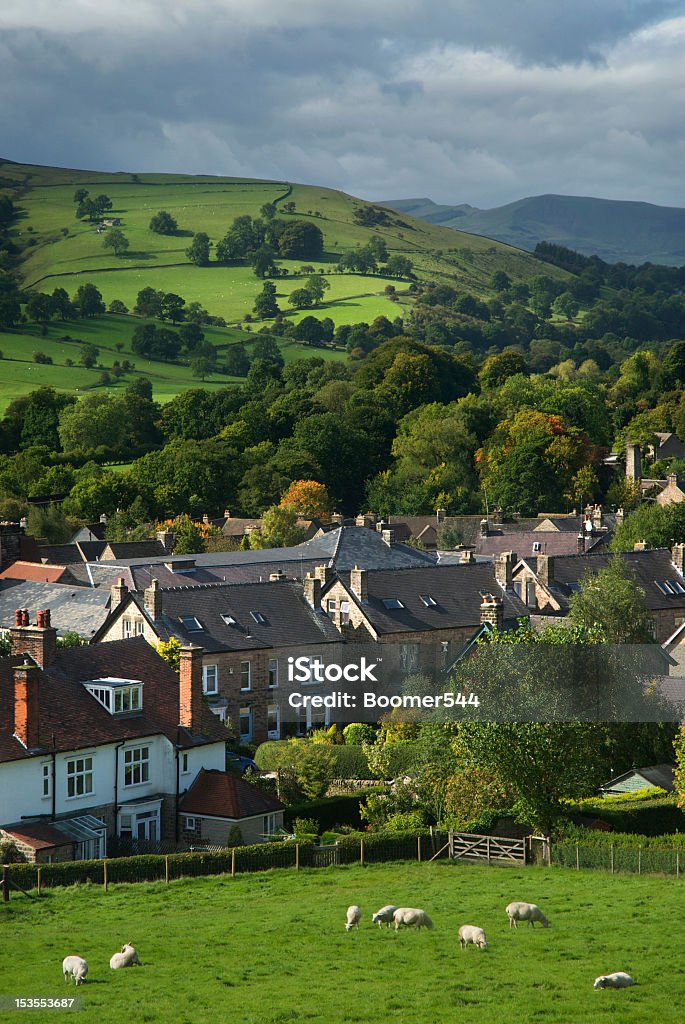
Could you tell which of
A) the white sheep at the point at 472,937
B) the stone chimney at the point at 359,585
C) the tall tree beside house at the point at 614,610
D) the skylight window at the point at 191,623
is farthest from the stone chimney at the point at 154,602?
the white sheep at the point at 472,937

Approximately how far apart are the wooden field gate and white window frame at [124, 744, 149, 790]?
971 centimetres

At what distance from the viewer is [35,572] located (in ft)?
280

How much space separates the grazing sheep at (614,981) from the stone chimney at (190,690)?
22.1 meters

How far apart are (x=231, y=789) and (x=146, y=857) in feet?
21.9

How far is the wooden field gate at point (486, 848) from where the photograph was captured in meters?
42.8

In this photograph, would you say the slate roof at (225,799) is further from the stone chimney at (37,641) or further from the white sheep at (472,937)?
the white sheep at (472,937)

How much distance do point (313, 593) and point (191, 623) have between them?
6.87 m

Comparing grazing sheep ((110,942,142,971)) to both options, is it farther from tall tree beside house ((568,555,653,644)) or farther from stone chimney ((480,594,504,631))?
stone chimney ((480,594,504,631))

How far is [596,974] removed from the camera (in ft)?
96.4

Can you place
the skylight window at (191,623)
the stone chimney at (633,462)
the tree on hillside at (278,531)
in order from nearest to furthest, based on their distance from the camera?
the skylight window at (191,623)
the tree on hillside at (278,531)
the stone chimney at (633,462)

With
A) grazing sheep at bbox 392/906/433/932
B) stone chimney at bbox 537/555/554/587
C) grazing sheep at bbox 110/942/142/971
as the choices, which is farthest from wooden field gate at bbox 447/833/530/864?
stone chimney at bbox 537/555/554/587

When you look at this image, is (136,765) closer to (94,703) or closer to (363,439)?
(94,703)

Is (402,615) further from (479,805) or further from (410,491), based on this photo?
(410,491)

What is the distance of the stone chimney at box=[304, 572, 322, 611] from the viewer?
222 feet
